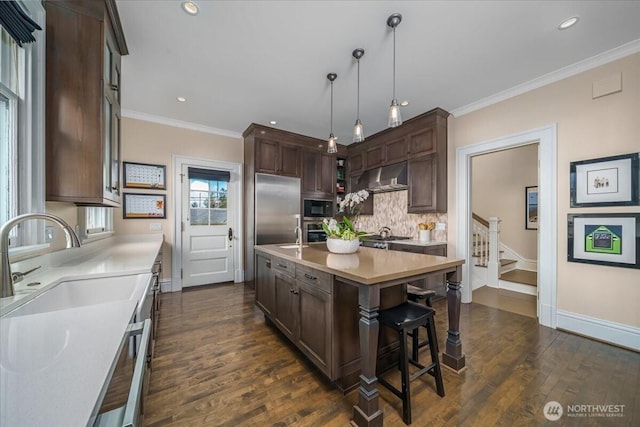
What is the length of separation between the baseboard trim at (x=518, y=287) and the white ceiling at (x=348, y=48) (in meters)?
3.04

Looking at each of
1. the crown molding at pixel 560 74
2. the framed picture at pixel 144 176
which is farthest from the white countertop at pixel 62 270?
the crown molding at pixel 560 74

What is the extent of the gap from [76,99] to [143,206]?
8.49 ft

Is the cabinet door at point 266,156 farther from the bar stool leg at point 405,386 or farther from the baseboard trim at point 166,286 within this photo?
the bar stool leg at point 405,386

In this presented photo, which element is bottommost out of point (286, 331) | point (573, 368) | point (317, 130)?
point (573, 368)

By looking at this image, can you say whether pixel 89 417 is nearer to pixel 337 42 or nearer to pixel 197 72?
pixel 337 42

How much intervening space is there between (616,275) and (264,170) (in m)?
4.49

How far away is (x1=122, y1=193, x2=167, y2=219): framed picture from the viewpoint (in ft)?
11.9

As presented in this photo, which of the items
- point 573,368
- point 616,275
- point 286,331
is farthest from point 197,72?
point 616,275

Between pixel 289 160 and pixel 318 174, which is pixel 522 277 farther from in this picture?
pixel 289 160

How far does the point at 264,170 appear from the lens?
13.6 ft

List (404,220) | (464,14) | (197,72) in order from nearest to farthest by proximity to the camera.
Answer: (464,14)
(197,72)
(404,220)

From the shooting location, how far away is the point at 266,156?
165 inches

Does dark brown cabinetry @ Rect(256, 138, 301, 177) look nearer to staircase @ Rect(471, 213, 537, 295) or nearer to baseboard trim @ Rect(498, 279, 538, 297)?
staircase @ Rect(471, 213, 537, 295)

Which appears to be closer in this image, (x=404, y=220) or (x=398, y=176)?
(x=398, y=176)
